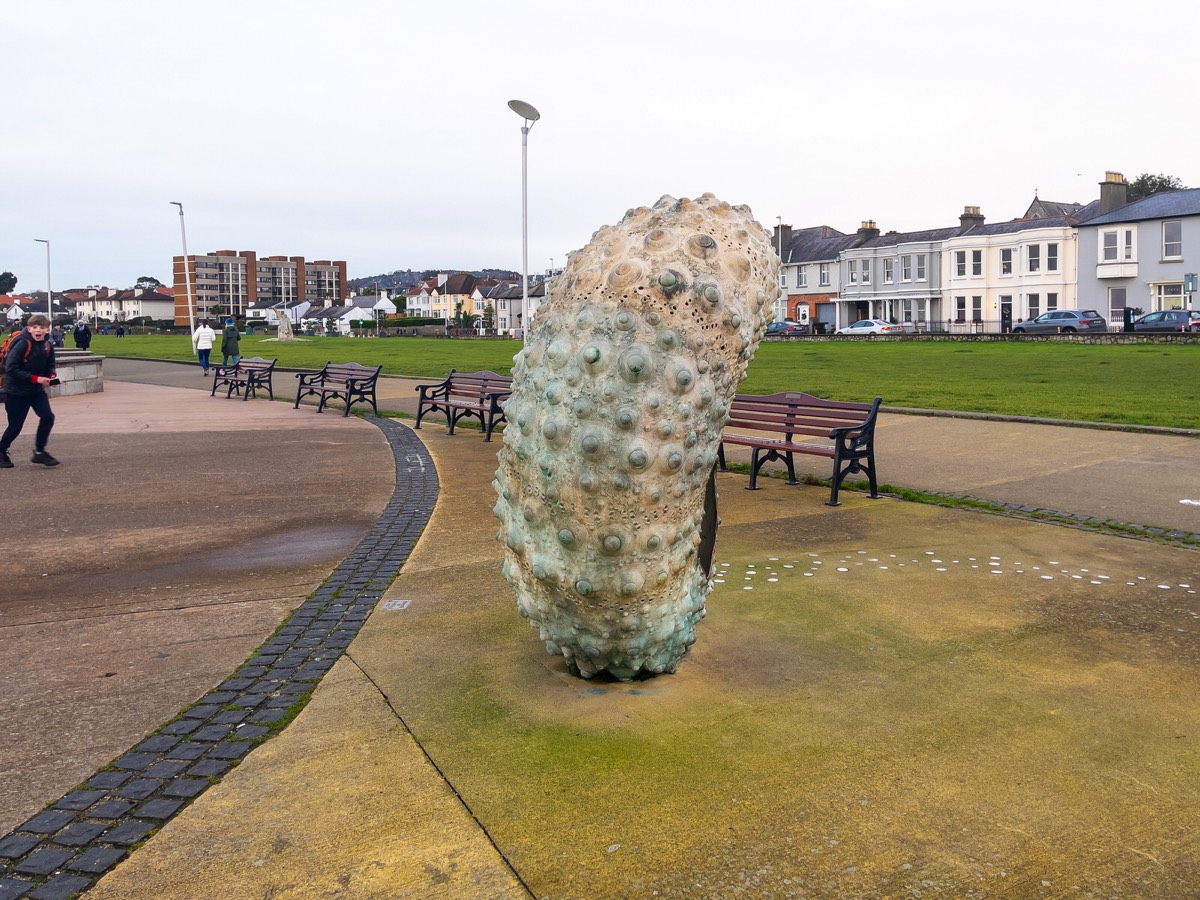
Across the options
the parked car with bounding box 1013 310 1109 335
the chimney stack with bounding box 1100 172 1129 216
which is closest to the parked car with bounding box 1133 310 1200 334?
the parked car with bounding box 1013 310 1109 335

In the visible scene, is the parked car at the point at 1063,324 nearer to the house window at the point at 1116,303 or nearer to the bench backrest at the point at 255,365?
the house window at the point at 1116,303

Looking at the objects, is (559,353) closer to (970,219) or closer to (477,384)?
(477,384)

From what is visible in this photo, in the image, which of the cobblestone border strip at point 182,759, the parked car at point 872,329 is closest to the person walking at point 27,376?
the cobblestone border strip at point 182,759

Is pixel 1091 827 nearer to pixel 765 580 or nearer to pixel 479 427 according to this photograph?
pixel 765 580

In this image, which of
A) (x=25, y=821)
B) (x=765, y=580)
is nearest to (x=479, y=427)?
(x=765, y=580)

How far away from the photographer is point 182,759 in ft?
13.3

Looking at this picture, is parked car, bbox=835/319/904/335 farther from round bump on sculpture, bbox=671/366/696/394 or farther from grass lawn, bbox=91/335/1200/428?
round bump on sculpture, bbox=671/366/696/394

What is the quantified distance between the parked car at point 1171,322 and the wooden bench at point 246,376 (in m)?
35.3

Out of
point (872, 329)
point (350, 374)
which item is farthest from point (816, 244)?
point (350, 374)

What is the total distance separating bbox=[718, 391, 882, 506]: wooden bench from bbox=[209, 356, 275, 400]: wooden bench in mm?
13085

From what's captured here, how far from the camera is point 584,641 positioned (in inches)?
181

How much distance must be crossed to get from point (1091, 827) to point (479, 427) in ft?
40.2

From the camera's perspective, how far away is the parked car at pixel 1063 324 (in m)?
45.3

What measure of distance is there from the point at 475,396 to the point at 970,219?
58.2 metres
